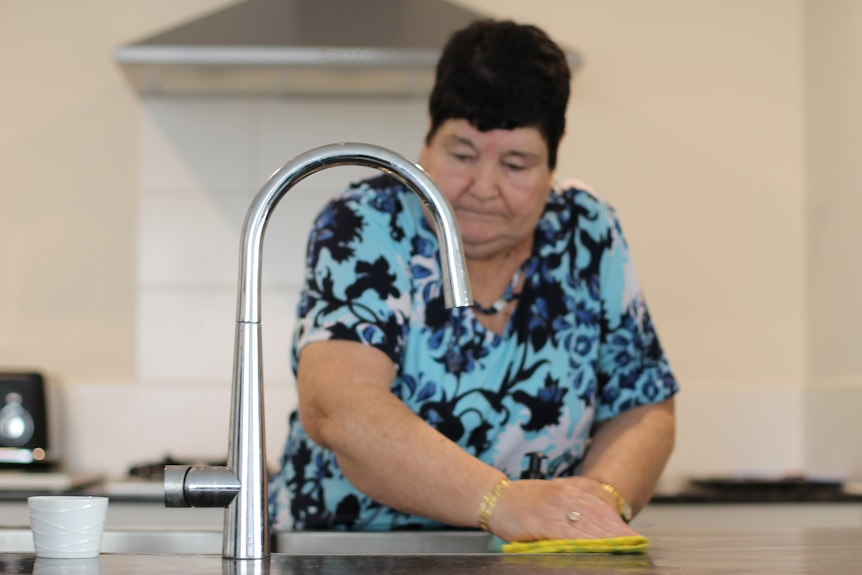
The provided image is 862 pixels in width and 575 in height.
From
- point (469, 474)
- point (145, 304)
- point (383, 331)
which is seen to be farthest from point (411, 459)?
point (145, 304)

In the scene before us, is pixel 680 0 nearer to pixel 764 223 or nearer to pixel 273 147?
pixel 764 223

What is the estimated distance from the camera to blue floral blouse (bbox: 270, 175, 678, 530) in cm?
143

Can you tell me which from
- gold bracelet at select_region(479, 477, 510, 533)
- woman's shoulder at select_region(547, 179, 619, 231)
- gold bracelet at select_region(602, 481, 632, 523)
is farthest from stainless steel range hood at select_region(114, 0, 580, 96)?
gold bracelet at select_region(479, 477, 510, 533)

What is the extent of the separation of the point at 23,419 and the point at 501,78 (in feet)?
5.31

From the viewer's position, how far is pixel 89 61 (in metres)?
2.79

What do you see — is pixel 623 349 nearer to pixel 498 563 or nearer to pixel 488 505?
pixel 488 505

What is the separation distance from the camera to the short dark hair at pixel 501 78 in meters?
1.43

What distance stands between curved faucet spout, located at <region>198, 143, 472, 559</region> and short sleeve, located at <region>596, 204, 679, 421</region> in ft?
2.03

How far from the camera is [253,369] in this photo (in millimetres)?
1036

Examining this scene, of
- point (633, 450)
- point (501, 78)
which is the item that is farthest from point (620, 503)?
point (501, 78)

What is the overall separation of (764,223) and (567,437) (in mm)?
1496

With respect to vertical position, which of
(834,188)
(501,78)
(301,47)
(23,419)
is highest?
(301,47)

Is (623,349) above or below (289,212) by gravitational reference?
below

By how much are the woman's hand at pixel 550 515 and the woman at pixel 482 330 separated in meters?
0.09
